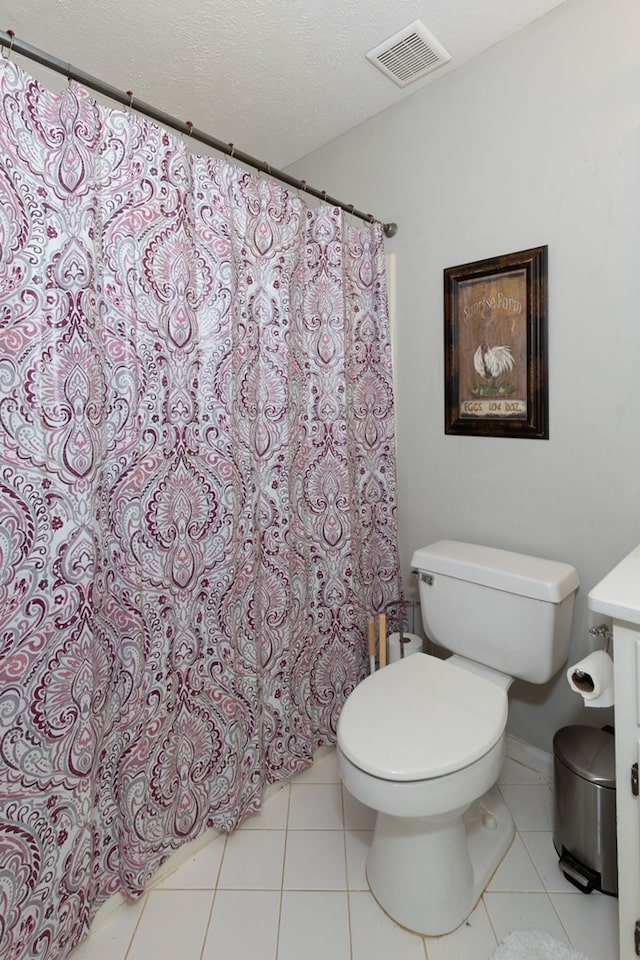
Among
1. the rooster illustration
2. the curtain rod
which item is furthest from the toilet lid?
the curtain rod

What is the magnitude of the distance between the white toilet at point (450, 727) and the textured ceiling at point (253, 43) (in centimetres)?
154

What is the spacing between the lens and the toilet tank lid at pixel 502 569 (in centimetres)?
136

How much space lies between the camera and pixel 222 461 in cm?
133

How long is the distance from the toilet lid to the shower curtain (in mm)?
373

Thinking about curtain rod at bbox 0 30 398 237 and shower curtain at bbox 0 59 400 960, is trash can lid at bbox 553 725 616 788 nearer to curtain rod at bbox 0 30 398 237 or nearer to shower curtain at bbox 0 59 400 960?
shower curtain at bbox 0 59 400 960

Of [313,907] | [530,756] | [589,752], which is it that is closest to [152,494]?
[313,907]

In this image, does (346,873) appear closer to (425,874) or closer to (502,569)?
(425,874)

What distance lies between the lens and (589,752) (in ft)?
4.22

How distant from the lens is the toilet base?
3.83ft

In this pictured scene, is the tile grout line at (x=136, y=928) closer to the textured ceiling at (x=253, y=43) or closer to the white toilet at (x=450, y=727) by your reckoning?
the white toilet at (x=450, y=727)

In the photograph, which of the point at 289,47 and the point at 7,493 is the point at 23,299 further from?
the point at 289,47

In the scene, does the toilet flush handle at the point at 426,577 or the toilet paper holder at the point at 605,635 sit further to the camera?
the toilet flush handle at the point at 426,577

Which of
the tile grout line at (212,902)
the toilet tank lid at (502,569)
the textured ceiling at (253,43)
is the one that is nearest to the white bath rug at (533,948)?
the tile grout line at (212,902)

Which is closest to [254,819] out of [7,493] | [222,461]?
[222,461]
